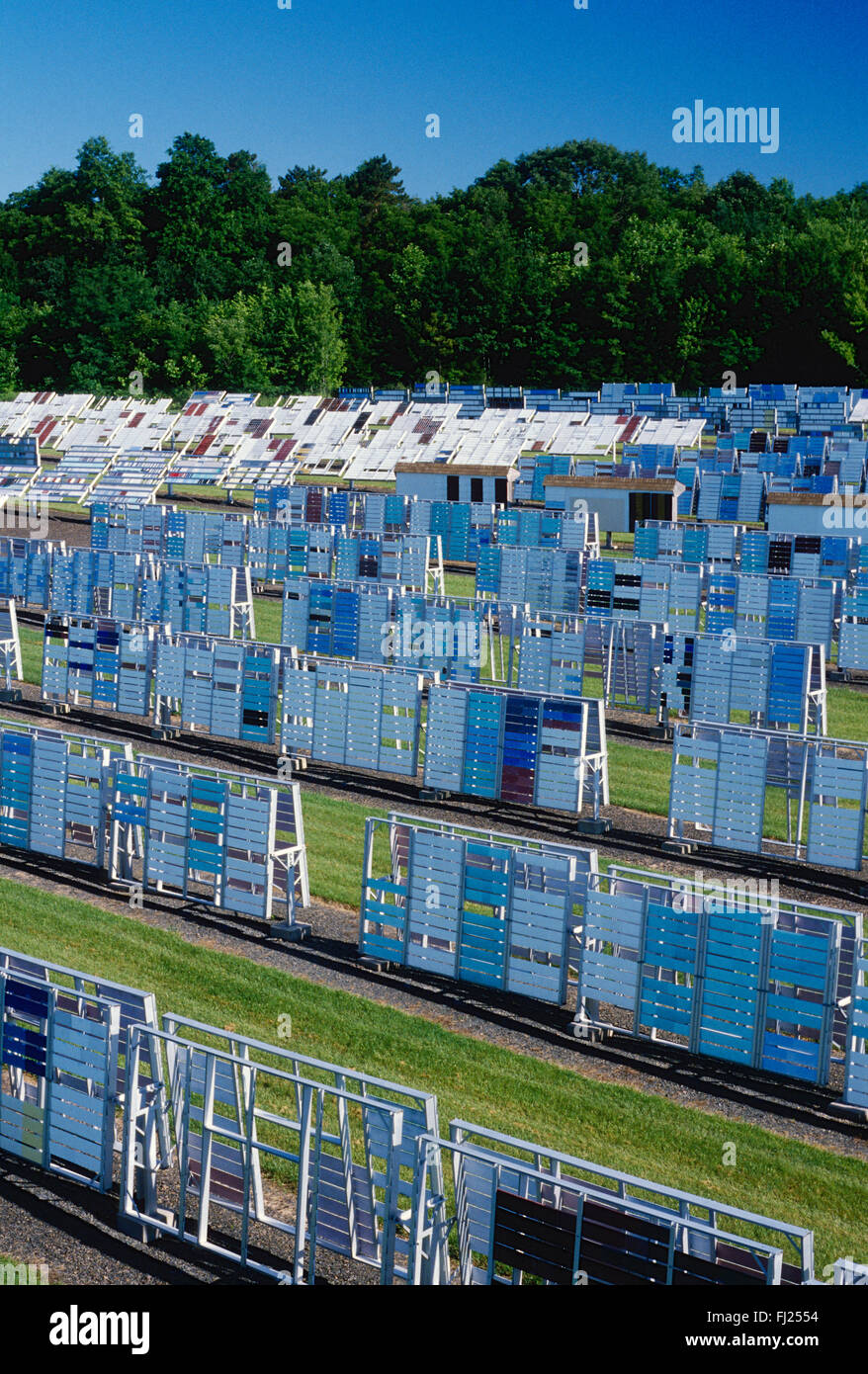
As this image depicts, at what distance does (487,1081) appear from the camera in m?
12.3

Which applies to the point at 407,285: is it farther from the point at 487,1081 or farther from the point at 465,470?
the point at 487,1081

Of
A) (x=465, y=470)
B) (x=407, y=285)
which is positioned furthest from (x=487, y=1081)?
(x=407, y=285)

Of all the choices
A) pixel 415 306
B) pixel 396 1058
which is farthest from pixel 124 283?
pixel 396 1058

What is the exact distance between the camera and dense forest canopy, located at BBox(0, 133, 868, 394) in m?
75.9

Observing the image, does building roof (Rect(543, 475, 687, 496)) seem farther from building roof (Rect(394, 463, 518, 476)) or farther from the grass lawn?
the grass lawn

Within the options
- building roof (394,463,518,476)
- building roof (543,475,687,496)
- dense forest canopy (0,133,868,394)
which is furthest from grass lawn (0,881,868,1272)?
dense forest canopy (0,133,868,394)

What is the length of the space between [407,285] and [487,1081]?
3038 inches

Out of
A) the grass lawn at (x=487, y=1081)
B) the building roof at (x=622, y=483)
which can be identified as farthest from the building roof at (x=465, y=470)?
the grass lawn at (x=487, y=1081)

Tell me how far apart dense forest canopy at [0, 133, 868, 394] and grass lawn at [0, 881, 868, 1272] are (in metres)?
61.8

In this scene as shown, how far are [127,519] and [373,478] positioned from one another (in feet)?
46.2

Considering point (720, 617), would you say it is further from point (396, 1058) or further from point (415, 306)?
point (415, 306)

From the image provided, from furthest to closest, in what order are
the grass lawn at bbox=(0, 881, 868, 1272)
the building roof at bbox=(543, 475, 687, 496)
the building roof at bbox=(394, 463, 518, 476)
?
the building roof at bbox=(394, 463, 518, 476)
the building roof at bbox=(543, 475, 687, 496)
the grass lawn at bbox=(0, 881, 868, 1272)

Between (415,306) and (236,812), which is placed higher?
(415,306)

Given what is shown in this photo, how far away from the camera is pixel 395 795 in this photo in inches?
812
